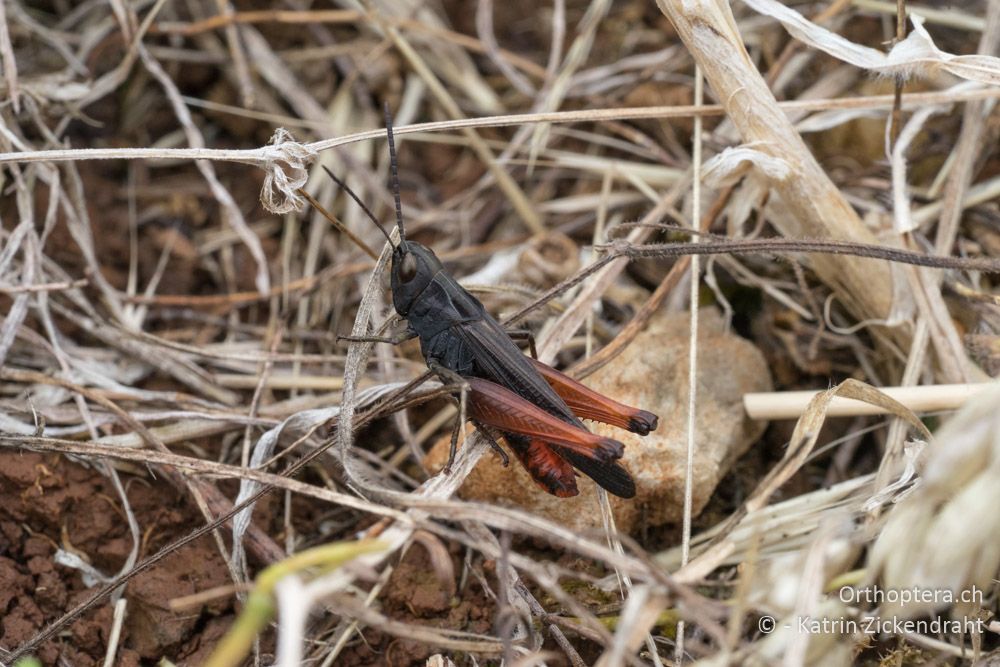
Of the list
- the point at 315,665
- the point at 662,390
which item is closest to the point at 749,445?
the point at 662,390

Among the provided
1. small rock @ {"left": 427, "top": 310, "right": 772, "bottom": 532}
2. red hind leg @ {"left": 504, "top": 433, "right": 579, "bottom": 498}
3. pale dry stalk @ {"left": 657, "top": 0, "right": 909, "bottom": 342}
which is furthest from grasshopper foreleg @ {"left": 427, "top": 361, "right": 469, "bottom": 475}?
pale dry stalk @ {"left": 657, "top": 0, "right": 909, "bottom": 342}

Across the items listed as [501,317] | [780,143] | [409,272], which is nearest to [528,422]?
[409,272]

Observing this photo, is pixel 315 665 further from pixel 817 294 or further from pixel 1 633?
pixel 817 294

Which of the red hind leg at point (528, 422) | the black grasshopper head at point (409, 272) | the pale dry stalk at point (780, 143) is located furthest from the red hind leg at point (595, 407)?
the pale dry stalk at point (780, 143)

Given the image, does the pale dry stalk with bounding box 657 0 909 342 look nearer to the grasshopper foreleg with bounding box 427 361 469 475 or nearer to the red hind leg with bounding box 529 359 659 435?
the red hind leg with bounding box 529 359 659 435

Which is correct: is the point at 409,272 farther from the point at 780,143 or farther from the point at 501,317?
the point at 780,143

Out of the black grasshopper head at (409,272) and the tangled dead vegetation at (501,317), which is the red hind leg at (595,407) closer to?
the tangled dead vegetation at (501,317)

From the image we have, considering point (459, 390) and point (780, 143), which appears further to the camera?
point (780, 143)

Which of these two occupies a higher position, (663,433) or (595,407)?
(595,407)
